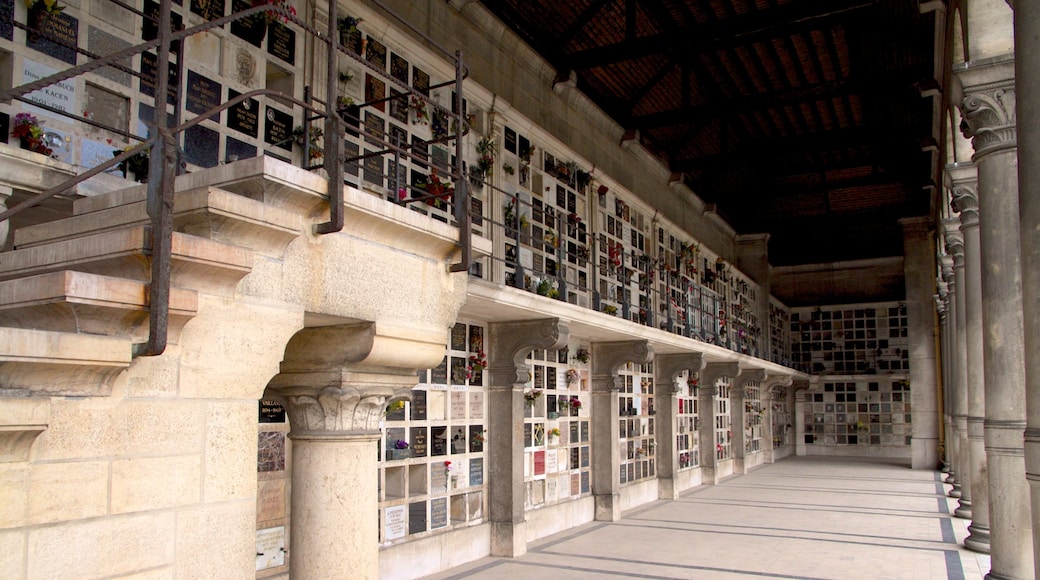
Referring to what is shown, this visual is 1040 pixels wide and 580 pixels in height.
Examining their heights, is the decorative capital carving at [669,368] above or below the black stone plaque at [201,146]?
below

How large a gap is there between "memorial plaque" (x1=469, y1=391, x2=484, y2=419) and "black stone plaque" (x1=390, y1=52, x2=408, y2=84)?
3.20 m

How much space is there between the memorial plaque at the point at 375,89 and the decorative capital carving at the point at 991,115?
4.61 meters

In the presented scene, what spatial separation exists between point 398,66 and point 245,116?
6.98ft

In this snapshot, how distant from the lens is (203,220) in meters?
2.69

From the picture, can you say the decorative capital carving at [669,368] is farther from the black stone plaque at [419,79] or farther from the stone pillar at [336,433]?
the stone pillar at [336,433]

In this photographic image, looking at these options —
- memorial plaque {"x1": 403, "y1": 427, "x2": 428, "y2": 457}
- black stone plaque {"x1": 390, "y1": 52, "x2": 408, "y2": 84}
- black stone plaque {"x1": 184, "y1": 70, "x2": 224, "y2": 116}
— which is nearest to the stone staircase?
black stone plaque {"x1": 184, "y1": 70, "x2": 224, "y2": 116}

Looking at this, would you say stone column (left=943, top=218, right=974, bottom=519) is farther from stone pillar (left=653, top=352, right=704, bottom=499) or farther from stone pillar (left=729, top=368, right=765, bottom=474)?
stone pillar (left=729, top=368, right=765, bottom=474)

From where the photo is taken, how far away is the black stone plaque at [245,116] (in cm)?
535

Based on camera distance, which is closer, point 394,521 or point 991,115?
point 991,115

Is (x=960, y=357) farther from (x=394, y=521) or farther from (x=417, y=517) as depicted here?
(x=394, y=521)

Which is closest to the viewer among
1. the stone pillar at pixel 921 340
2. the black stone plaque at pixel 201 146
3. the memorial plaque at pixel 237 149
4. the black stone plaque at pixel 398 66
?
the black stone plaque at pixel 201 146

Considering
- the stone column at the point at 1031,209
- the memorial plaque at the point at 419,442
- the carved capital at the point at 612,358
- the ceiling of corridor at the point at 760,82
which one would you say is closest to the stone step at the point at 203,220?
the stone column at the point at 1031,209

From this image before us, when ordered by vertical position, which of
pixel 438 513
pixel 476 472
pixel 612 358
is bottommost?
pixel 438 513

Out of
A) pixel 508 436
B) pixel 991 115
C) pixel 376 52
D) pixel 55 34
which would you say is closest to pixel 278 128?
pixel 376 52
